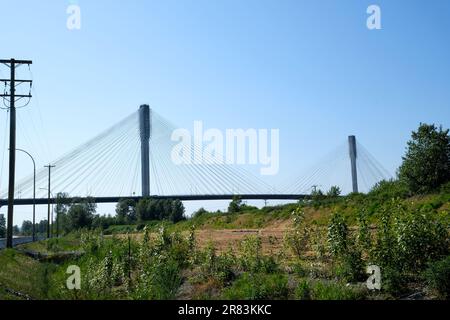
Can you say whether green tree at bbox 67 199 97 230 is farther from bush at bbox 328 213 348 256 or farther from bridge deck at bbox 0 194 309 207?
bush at bbox 328 213 348 256

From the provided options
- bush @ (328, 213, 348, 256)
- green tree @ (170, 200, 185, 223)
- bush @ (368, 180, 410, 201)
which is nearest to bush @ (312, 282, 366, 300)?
bush @ (328, 213, 348, 256)

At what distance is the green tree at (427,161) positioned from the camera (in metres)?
33.2

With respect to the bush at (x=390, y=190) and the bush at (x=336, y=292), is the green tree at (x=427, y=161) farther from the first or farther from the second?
the bush at (x=336, y=292)

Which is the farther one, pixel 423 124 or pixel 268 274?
pixel 423 124

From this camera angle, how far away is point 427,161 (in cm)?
3362

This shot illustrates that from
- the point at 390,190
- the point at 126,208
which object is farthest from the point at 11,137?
the point at 126,208

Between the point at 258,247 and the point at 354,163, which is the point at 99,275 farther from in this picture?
the point at 354,163

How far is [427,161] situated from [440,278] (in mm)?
24934

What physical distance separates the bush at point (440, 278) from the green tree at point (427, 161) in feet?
78.8

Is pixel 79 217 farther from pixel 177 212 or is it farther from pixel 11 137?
pixel 11 137
